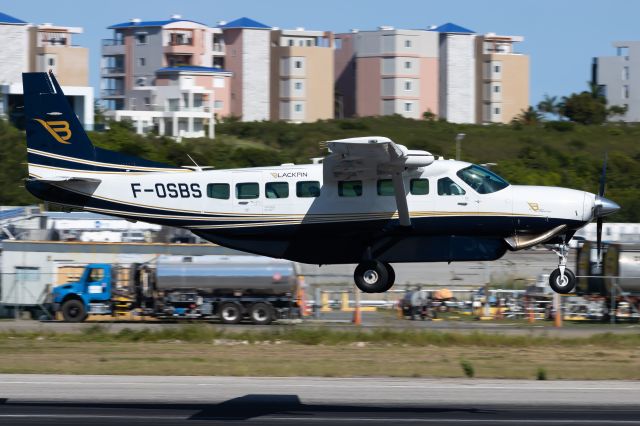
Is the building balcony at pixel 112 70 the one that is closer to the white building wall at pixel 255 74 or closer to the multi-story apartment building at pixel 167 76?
the multi-story apartment building at pixel 167 76

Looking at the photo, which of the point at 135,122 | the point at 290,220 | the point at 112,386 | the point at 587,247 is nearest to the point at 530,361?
the point at 290,220

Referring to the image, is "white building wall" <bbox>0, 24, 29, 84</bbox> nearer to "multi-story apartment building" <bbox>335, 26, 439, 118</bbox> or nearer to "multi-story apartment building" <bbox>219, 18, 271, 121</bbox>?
"multi-story apartment building" <bbox>219, 18, 271, 121</bbox>

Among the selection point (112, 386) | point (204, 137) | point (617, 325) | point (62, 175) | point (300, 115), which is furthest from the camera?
point (300, 115)

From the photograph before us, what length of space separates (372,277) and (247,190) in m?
3.44

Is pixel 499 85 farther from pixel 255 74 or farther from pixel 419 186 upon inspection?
pixel 419 186

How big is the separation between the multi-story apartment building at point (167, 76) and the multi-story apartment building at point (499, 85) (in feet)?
108

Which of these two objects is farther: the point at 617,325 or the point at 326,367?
the point at 617,325

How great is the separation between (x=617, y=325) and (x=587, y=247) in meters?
5.79

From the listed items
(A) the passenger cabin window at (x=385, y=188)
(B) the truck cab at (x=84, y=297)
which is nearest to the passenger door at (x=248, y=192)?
(A) the passenger cabin window at (x=385, y=188)

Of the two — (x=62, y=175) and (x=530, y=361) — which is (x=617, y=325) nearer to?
(x=530, y=361)

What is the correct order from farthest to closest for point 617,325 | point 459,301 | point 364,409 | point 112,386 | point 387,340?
point 459,301 < point 617,325 < point 387,340 < point 112,386 < point 364,409

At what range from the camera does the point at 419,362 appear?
96.5 feet

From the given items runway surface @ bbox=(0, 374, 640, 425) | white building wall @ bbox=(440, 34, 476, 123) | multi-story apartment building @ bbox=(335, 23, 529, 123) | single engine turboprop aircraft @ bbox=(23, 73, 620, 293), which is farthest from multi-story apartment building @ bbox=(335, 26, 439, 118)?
runway surface @ bbox=(0, 374, 640, 425)

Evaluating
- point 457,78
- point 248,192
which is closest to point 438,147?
point 457,78
